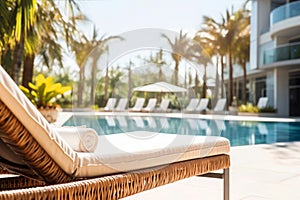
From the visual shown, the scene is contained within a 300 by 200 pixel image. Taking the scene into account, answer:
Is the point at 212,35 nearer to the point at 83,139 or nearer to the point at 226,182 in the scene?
the point at 226,182

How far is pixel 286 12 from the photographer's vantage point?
65.8ft

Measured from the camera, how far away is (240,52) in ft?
87.6

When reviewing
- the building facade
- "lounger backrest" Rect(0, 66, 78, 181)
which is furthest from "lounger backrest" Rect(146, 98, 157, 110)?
"lounger backrest" Rect(0, 66, 78, 181)

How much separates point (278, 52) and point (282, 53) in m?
0.29

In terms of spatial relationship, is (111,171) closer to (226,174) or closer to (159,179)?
(159,179)

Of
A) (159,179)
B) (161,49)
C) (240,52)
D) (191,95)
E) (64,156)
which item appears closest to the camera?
(64,156)

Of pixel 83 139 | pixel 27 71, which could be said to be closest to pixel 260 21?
pixel 27 71

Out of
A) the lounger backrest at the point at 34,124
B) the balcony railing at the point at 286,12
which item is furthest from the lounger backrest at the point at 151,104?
the lounger backrest at the point at 34,124

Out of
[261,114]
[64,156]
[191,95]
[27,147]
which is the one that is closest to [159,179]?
[64,156]

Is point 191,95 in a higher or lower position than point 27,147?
higher

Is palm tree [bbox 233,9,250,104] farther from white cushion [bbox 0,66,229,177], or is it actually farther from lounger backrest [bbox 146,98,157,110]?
white cushion [bbox 0,66,229,177]

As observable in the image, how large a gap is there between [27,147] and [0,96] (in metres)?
0.24

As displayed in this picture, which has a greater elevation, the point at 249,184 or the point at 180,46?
the point at 180,46

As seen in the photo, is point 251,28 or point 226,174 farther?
point 251,28
